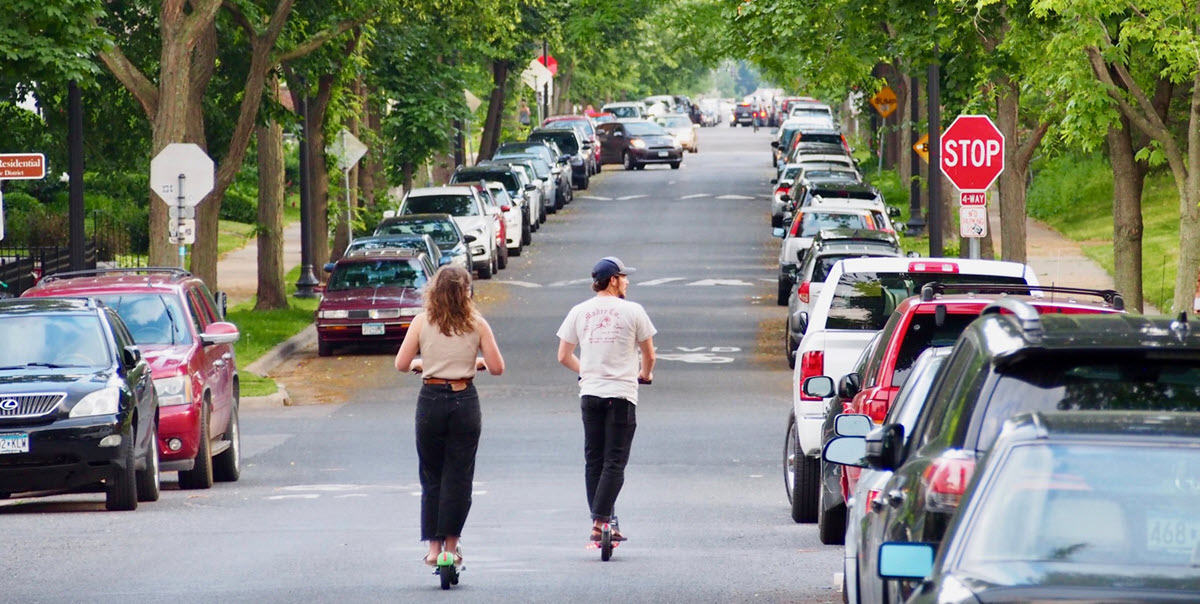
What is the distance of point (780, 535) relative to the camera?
490 inches

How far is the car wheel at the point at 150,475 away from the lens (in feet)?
47.6

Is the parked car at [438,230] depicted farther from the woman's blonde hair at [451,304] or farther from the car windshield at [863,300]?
the woman's blonde hair at [451,304]

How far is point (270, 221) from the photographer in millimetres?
33719

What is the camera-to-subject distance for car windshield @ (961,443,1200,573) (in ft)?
16.0

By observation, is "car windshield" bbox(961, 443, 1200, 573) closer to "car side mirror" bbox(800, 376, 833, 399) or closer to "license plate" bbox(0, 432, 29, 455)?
"car side mirror" bbox(800, 376, 833, 399)

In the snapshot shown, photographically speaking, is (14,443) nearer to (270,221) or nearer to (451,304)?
(451,304)

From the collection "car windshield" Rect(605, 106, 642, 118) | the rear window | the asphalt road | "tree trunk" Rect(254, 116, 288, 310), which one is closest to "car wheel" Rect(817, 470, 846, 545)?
the asphalt road

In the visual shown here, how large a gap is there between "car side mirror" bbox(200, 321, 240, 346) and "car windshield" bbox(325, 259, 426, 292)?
41.2 feet

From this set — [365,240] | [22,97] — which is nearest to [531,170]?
[365,240]

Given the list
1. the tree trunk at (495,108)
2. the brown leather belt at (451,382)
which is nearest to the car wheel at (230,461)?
the brown leather belt at (451,382)

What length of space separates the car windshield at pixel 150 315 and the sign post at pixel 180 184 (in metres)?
6.98

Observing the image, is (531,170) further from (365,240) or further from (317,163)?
(365,240)

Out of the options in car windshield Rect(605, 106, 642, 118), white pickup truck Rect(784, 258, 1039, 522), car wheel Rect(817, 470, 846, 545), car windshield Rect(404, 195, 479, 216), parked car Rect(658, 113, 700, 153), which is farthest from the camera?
car windshield Rect(605, 106, 642, 118)

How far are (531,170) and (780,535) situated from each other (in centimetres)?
3661
